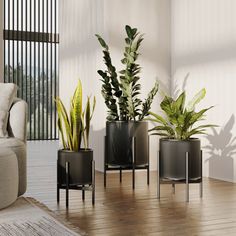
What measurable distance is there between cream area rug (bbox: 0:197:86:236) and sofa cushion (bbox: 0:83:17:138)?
1.67 ft

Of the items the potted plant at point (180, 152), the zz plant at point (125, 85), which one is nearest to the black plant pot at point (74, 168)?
the potted plant at point (180, 152)

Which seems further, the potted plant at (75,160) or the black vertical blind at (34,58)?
the black vertical blind at (34,58)

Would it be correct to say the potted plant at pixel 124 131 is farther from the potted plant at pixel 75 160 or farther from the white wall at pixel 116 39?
the potted plant at pixel 75 160

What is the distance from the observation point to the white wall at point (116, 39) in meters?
4.32

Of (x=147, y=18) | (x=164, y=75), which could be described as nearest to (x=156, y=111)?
(x=164, y=75)

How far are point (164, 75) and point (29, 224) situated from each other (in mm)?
2632

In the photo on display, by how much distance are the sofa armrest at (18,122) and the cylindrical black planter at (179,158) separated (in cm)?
93

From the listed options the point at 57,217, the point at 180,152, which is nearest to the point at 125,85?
the point at 180,152

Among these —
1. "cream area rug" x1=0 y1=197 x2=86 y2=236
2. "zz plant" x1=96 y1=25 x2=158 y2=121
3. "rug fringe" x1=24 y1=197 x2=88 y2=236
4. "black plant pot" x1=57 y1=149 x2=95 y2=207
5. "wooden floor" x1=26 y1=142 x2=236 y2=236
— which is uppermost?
"zz plant" x1=96 y1=25 x2=158 y2=121

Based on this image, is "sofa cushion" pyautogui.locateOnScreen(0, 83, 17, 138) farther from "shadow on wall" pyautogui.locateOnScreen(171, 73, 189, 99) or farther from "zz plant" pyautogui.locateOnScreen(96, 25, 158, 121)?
"shadow on wall" pyautogui.locateOnScreen(171, 73, 189, 99)

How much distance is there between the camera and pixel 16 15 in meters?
8.63

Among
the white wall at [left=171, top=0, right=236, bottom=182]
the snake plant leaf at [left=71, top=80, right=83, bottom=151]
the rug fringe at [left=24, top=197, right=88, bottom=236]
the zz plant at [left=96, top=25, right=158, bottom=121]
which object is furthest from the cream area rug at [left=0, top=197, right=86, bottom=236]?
the white wall at [left=171, top=0, right=236, bottom=182]

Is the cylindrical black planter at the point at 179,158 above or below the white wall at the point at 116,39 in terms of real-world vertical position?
below

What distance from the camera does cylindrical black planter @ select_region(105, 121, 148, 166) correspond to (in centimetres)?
365
